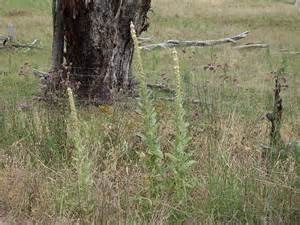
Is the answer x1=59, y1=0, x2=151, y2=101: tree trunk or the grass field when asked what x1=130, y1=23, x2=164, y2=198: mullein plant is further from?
x1=59, y1=0, x2=151, y2=101: tree trunk

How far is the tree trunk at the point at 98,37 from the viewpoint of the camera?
9008mm

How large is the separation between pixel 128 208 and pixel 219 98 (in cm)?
247

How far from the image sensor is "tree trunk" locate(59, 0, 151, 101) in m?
9.01

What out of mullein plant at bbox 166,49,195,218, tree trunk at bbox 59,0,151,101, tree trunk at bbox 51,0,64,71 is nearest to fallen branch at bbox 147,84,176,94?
tree trunk at bbox 59,0,151,101

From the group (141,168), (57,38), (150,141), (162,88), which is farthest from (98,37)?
(150,141)

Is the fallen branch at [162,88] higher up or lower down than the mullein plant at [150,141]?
lower down

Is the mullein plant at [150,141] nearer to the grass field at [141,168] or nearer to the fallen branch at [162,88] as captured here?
the grass field at [141,168]

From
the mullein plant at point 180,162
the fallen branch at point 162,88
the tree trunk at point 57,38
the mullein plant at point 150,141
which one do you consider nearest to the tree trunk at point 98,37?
the tree trunk at point 57,38

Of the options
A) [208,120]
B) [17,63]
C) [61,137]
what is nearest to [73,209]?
[61,137]

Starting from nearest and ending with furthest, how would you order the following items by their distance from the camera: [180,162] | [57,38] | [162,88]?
[180,162]
[57,38]
[162,88]

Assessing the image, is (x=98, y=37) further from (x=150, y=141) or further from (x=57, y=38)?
(x=150, y=141)

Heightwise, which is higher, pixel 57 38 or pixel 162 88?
pixel 57 38

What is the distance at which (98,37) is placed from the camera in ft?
29.9

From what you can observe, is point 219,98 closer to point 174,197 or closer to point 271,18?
point 174,197
